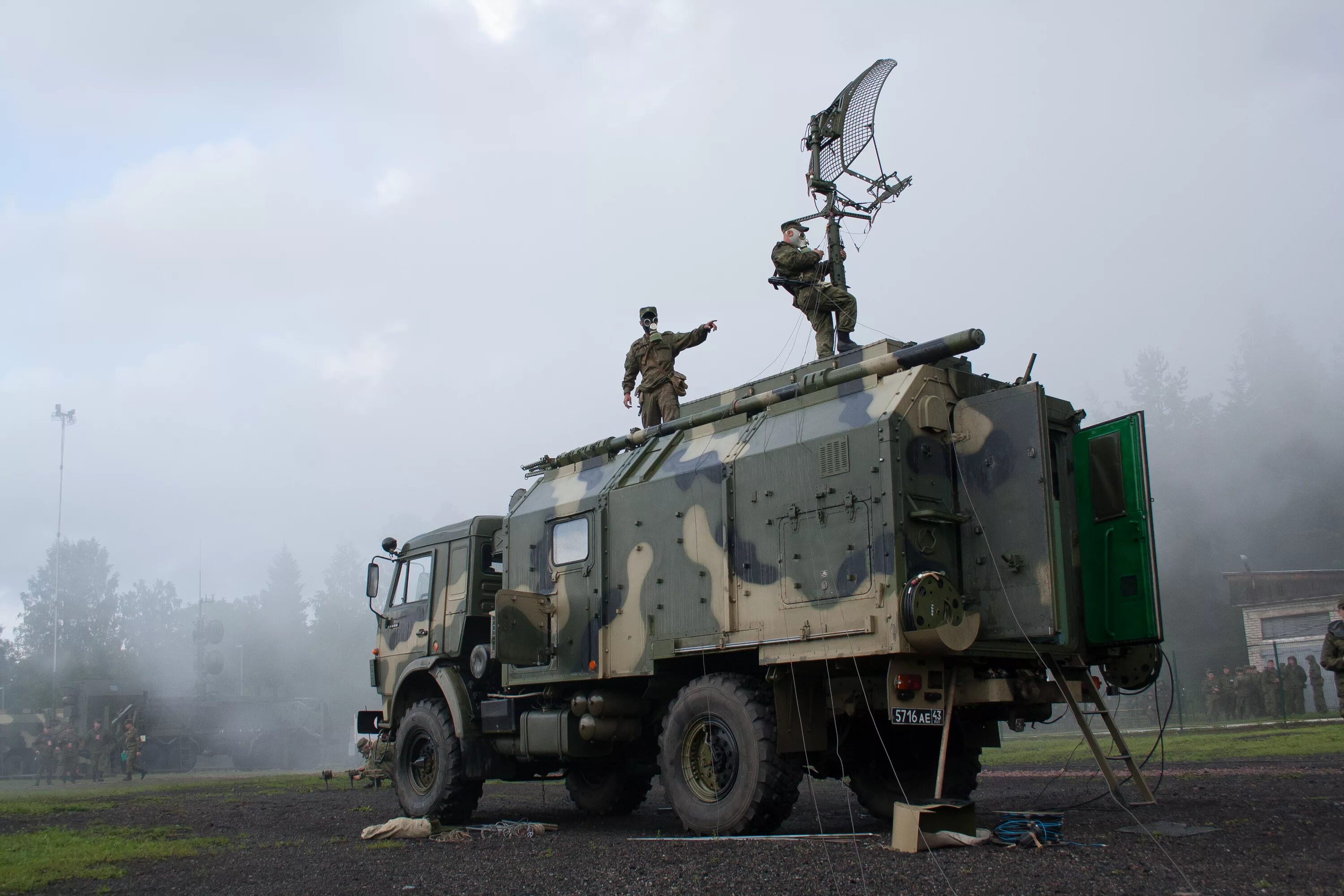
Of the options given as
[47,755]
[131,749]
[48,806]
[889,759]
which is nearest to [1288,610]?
[889,759]

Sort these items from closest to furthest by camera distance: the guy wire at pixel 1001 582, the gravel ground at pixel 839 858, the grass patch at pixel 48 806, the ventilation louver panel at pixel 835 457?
the gravel ground at pixel 839 858
the guy wire at pixel 1001 582
the ventilation louver panel at pixel 835 457
the grass patch at pixel 48 806

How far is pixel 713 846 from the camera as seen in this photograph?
738 centimetres

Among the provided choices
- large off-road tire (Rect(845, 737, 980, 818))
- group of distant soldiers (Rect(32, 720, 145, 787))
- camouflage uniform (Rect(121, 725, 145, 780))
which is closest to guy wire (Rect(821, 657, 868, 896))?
large off-road tire (Rect(845, 737, 980, 818))

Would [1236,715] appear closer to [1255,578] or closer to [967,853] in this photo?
[1255,578]

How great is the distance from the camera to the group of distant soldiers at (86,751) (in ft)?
97.9

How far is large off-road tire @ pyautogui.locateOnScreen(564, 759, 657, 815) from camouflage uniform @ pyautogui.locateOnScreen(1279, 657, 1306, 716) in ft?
64.9

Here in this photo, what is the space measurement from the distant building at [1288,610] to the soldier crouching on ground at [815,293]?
80.5 feet

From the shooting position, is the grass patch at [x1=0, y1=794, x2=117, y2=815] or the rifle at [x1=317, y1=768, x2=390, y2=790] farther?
the rifle at [x1=317, y1=768, x2=390, y2=790]

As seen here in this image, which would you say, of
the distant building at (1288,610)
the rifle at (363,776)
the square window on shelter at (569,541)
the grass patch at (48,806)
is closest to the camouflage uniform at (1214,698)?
the distant building at (1288,610)

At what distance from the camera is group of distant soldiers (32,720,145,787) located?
29.8m

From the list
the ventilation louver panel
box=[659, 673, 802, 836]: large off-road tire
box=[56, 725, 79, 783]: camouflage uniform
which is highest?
the ventilation louver panel

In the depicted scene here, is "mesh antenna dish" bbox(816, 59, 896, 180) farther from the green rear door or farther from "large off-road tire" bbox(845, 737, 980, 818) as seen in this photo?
"large off-road tire" bbox(845, 737, 980, 818)

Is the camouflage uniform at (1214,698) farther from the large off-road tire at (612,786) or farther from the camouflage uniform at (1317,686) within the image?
the large off-road tire at (612,786)

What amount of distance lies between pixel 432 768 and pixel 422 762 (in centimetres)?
17
